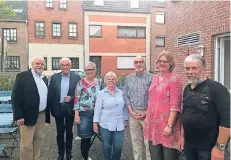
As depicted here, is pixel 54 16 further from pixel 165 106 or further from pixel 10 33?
pixel 165 106

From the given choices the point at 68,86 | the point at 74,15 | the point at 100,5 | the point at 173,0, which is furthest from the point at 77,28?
the point at 68,86

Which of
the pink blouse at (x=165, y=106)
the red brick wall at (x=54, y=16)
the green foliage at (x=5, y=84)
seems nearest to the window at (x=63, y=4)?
the red brick wall at (x=54, y=16)

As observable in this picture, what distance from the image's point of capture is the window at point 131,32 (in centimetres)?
3030

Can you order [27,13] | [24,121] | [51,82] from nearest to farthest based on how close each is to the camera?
[24,121], [51,82], [27,13]

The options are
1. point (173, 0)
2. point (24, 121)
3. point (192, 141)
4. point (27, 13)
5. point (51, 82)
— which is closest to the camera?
point (192, 141)

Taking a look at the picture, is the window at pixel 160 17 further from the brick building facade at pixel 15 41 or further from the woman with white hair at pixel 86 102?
the woman with white hair at pixel 86 102

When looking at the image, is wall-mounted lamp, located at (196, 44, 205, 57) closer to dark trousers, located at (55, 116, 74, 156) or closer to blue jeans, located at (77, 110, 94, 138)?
blue jeans, located at (77, 110, 94, 138)

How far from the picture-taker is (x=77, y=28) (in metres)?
29.2

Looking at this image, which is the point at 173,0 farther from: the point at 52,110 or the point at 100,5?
the point at 100,5

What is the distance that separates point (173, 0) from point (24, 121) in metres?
6.09

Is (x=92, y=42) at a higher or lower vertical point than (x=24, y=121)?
higher

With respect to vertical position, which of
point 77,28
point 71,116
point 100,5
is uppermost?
point 100,5

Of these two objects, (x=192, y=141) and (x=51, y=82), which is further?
(x=51, y=82)

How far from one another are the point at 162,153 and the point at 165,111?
1.88 feet
